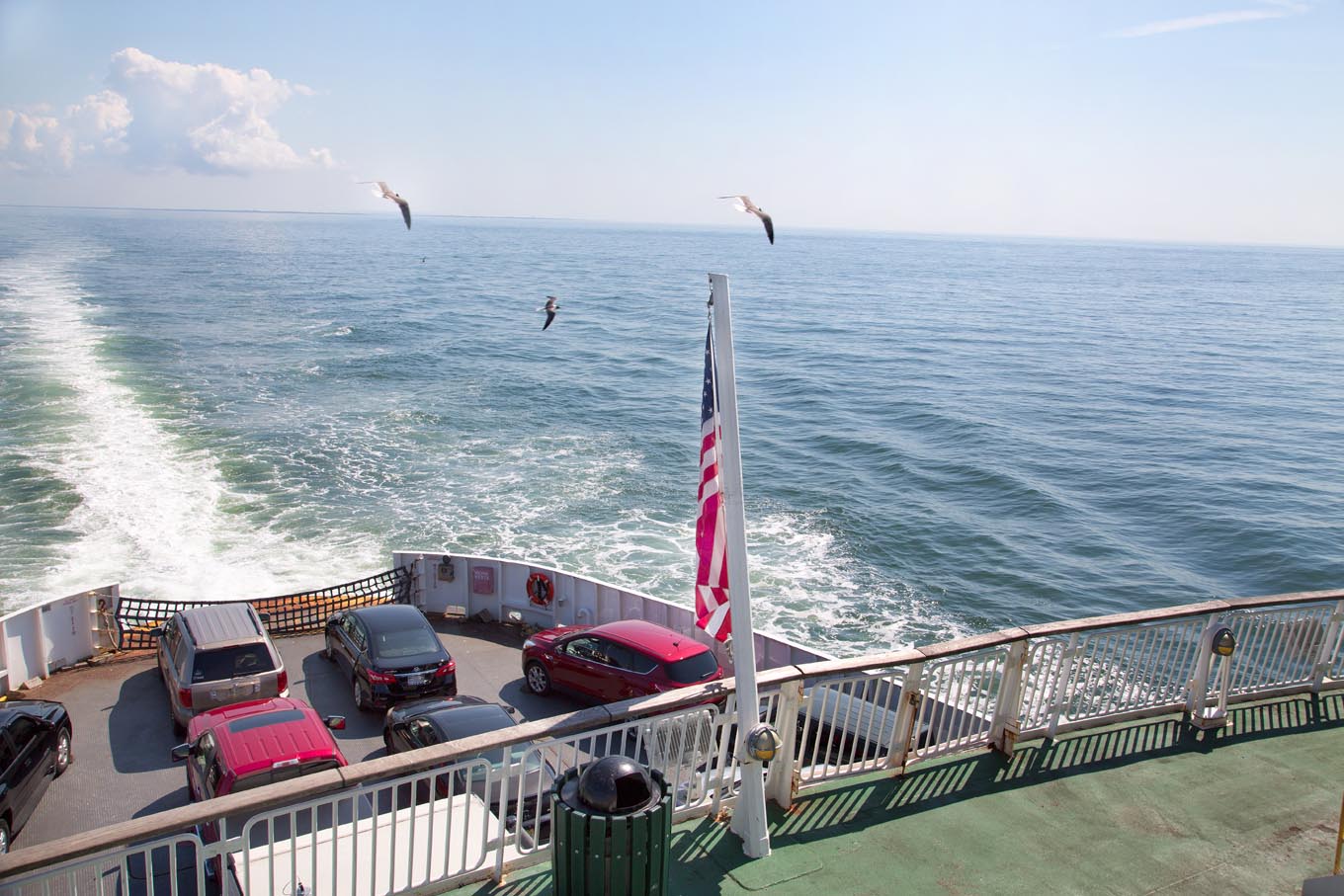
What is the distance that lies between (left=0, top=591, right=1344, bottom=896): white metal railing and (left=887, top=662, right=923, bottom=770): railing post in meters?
0.01

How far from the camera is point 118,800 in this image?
11.1 metres

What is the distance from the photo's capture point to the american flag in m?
6.20

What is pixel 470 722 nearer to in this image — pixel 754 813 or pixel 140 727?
pixel 140 727

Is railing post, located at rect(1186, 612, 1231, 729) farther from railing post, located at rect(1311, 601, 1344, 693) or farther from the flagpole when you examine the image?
the flagpole

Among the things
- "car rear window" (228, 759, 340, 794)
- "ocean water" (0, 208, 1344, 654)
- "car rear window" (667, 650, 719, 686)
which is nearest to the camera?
"car rear window" (228, 759, 340, 794)

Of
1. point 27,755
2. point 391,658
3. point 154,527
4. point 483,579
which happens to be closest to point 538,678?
point 391,658

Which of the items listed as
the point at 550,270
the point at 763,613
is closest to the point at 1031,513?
the point at 763,613

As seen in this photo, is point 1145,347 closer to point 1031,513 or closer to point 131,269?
point 1031,513

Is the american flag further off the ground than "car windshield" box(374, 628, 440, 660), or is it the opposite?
the american flag

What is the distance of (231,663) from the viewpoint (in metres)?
12.7

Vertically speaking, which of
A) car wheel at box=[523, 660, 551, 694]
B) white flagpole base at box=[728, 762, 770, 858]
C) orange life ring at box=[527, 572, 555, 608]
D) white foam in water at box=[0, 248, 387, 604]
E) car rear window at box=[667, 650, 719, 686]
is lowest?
white foam in water at box=[0, 248, 387, 604]

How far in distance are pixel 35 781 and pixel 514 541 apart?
16.3 m

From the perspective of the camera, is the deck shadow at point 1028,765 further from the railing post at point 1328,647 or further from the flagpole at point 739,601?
the flagpole at point 739,601

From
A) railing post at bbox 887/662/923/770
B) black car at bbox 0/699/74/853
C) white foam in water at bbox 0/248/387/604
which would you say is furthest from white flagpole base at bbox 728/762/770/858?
white foam in water at bbox 0/248/387/604
